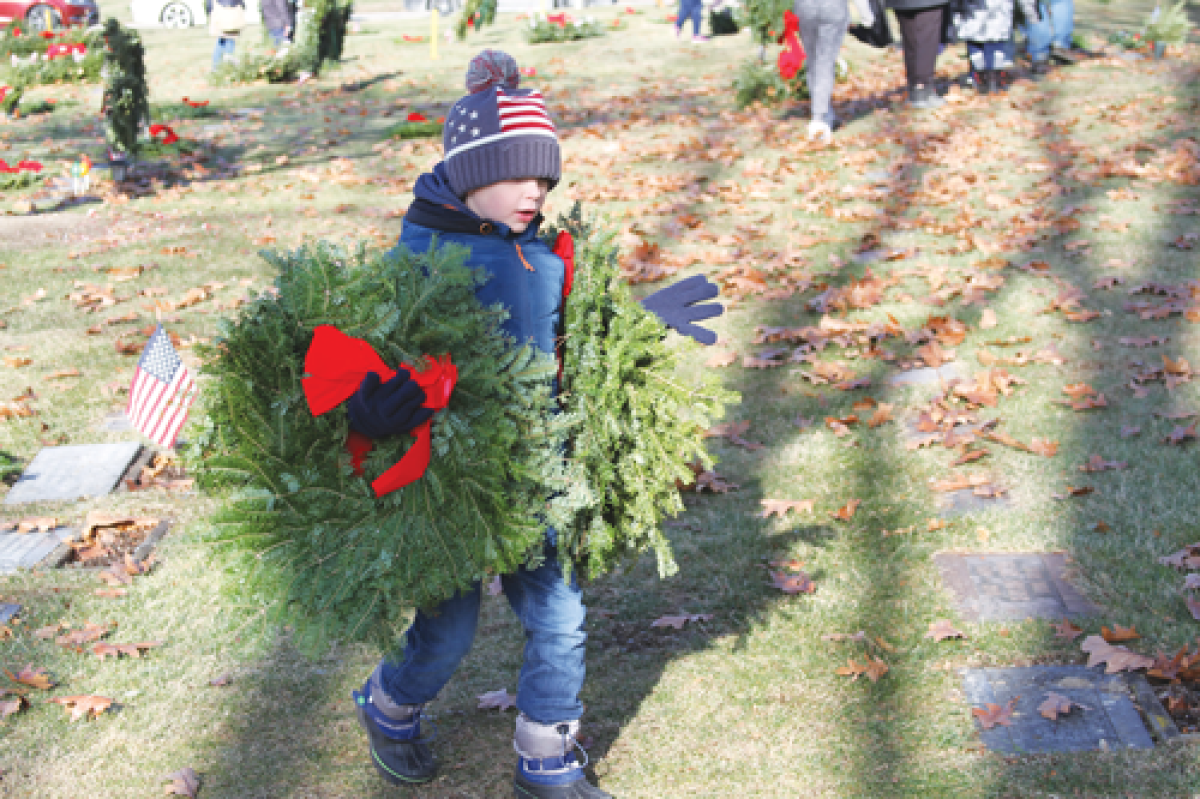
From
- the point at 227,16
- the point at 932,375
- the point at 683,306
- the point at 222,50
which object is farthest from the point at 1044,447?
the point at 222,50

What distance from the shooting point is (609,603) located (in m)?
4.09

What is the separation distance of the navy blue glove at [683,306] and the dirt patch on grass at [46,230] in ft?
23.9

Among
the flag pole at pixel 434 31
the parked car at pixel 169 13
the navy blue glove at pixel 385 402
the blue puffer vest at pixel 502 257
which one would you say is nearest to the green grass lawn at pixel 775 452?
the navy blue glove at pixel 385 402

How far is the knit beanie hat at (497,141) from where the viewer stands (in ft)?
9.14

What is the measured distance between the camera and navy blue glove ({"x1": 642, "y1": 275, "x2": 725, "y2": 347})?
305cm

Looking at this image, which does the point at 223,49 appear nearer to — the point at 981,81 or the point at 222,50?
the point at 222,50

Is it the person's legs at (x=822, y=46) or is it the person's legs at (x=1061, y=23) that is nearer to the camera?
the person's legs at (x=822, y=46)

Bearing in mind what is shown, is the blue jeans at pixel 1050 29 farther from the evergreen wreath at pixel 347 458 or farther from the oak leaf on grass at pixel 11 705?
the oak leaf on grass at pixel 11 705

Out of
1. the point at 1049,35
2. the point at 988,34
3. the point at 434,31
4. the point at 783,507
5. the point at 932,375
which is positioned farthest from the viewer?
the point at 434,31

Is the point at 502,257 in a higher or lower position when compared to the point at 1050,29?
higher

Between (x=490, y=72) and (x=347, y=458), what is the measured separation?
1.14 meters

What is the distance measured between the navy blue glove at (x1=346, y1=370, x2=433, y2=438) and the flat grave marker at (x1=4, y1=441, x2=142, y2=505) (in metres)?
3.04

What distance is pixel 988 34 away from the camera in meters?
12.3

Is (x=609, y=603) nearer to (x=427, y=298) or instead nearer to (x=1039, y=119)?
(x=427, y=298)
